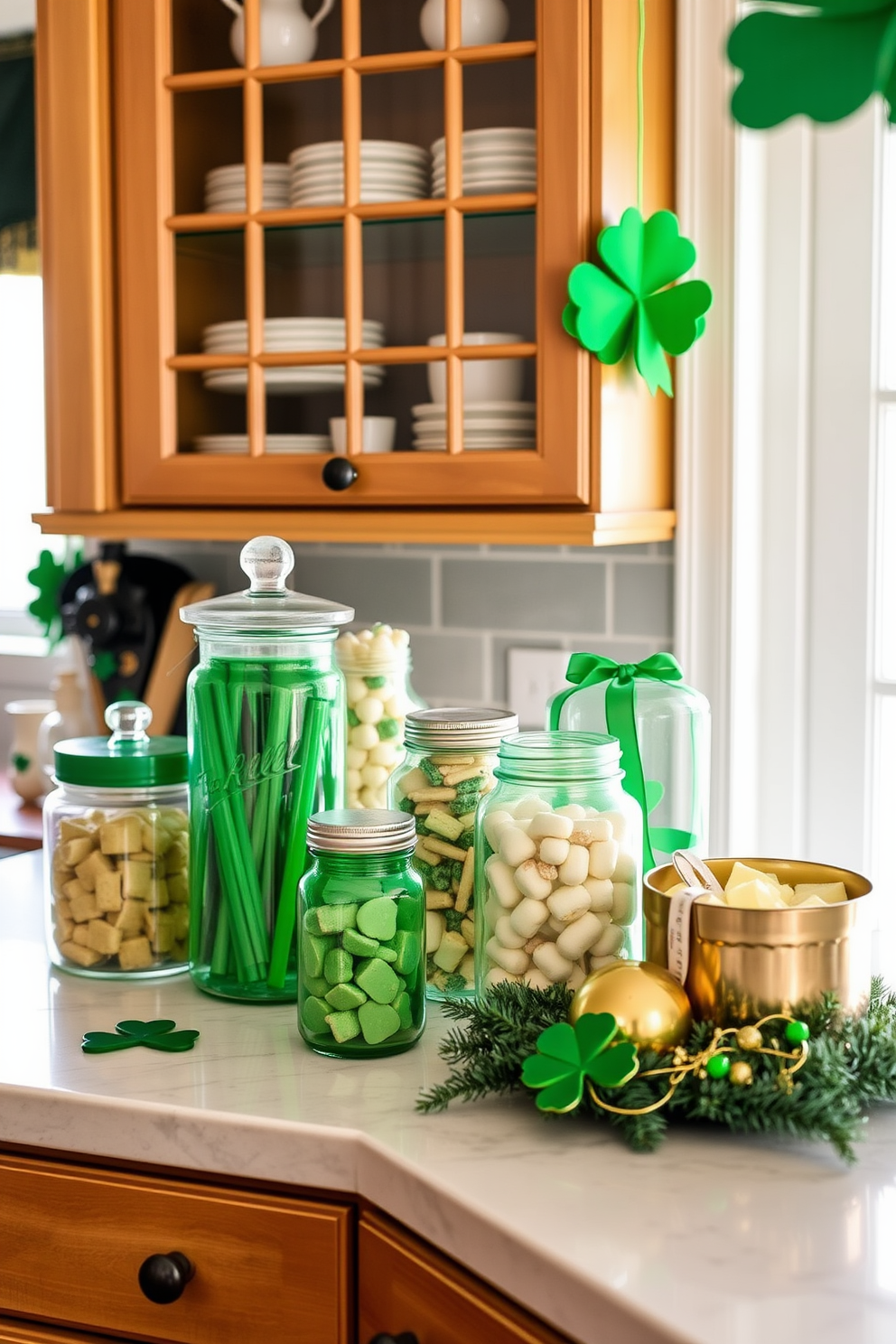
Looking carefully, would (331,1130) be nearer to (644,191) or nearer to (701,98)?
(644,191)

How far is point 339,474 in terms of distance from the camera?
1.58 meters

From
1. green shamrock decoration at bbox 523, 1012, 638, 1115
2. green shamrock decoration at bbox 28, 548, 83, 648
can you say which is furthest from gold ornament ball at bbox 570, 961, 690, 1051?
green shamrock decoration at bbox 28, 548, 83, 648

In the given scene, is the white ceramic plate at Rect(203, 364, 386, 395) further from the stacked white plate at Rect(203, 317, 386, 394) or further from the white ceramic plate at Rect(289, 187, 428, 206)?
the white ceramic plate at Rect(289, 187, 428, 206)

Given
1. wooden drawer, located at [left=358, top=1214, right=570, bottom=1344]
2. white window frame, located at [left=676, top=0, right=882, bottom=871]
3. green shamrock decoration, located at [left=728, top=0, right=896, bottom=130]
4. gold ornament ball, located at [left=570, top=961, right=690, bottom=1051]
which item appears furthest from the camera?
white window frame, located at [left=676, top=0, right=882, bottom=871]

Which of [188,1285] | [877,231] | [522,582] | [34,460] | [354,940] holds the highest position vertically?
[877,231]

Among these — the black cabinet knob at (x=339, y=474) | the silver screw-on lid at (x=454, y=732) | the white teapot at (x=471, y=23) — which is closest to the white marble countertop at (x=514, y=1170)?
the silver screw-on lid at (x=454, y=732)

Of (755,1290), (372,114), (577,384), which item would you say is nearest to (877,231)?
(577,384)

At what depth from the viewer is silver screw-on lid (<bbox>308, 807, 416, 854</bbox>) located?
1.13m

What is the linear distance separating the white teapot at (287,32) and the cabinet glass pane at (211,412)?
0.34 meters

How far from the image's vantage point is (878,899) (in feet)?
5.95

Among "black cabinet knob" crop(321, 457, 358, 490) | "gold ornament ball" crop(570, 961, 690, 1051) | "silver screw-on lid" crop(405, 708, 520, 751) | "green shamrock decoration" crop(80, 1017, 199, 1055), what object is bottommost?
"green shamrock decoration" crop(80, 1017, 199, 1055)

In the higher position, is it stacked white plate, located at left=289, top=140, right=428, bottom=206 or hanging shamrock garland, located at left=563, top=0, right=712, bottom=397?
stacked white plate, located at left=289, top=140, right=428, bottom=206

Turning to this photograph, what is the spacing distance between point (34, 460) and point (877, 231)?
152 centimetres

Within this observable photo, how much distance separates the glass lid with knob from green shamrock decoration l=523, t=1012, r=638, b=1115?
0.43m
